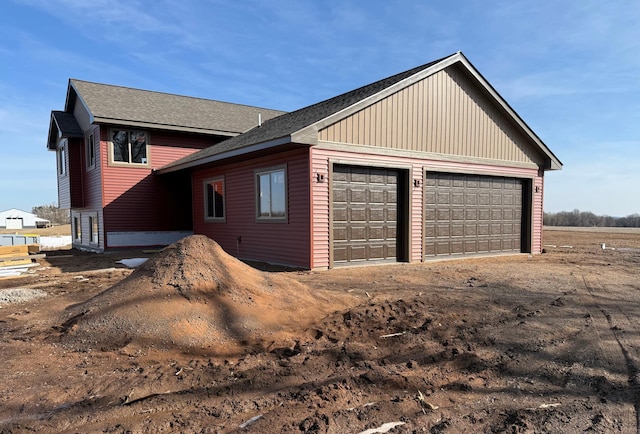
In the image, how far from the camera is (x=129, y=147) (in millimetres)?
16016

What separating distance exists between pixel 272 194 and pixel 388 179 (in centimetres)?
330

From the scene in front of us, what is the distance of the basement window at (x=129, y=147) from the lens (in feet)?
51.3

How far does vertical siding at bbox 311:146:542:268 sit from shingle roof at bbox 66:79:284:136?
860cm

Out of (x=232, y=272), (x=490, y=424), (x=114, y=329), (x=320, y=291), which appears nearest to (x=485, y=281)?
(x=320, y=291)

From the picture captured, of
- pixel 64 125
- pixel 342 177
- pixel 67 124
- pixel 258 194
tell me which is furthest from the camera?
pixel 67 124

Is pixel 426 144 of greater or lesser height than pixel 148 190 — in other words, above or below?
above

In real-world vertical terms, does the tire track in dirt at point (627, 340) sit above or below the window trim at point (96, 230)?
below

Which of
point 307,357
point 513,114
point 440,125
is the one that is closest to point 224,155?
point 440,125

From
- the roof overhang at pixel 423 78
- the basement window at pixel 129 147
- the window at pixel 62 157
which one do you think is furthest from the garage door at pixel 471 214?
the window at pixel 62 157

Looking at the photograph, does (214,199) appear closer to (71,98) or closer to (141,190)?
(141,190)

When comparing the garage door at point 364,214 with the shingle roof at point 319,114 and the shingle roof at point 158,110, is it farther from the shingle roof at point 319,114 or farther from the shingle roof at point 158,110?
the shingle roof at point 158,110

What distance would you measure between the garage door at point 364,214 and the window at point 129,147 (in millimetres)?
9458

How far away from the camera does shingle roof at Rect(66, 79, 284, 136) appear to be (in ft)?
51.2

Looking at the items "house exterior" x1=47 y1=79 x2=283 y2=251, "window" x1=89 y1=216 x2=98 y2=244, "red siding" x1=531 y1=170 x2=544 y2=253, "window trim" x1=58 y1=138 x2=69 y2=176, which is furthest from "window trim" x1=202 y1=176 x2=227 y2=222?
"red siding" x1=531 y1=170 x2=544 y2=253
